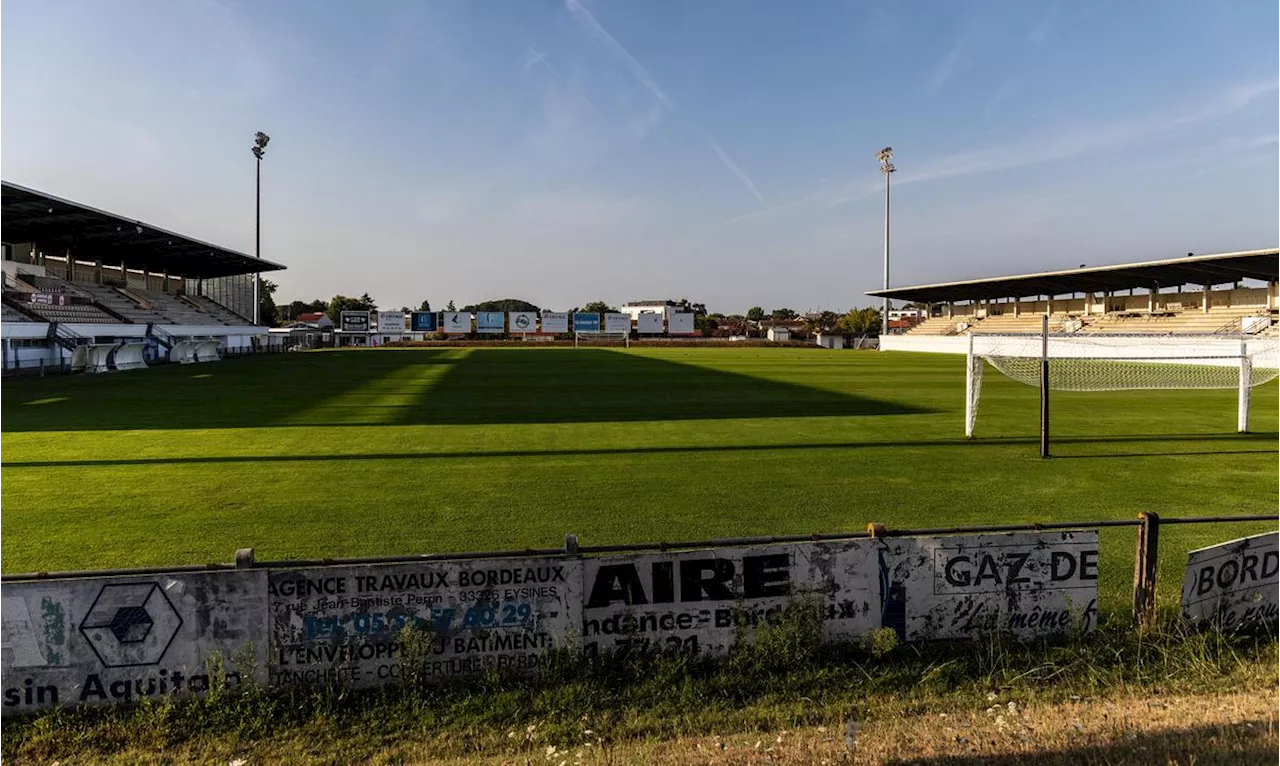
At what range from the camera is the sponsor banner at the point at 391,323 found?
100250mm

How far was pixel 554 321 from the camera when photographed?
3976 inches

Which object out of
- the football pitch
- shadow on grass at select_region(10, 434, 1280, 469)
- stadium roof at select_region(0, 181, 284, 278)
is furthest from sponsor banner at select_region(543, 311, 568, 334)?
shadow on grass at select_region(10, 434, 1280, 469)

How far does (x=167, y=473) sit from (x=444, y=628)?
819 cm

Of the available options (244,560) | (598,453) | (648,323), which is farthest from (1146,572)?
(648,323)

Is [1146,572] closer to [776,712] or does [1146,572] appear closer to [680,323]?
[776,712]

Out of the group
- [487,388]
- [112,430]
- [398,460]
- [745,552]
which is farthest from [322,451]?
[487,388]

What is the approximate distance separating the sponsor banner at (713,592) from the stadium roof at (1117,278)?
46.6 metres

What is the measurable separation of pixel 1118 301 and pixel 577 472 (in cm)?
6345

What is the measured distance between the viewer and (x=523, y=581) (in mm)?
4578

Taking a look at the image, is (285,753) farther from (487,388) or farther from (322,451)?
(487,388)

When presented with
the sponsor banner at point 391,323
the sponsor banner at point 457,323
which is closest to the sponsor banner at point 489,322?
the sponsor banner at point 457,323

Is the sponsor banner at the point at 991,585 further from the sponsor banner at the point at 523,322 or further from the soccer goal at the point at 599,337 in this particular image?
the sponsor banner at the point at 523,322

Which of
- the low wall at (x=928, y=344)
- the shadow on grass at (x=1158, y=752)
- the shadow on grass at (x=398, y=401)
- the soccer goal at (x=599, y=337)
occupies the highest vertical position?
the soccer goal at (x=599, y=337)

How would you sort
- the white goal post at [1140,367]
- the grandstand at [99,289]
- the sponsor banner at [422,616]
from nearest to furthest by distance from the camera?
the sponsor banner at [422,616], the white goal post at [1140,367], the grandstand at [99,289]
